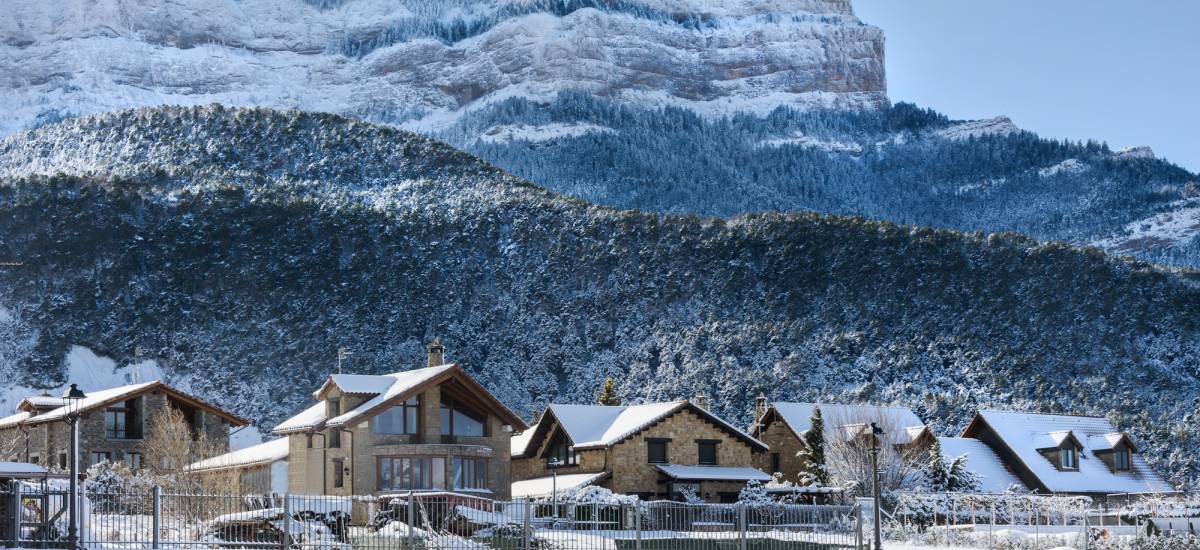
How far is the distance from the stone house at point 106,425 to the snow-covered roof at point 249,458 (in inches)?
81.5

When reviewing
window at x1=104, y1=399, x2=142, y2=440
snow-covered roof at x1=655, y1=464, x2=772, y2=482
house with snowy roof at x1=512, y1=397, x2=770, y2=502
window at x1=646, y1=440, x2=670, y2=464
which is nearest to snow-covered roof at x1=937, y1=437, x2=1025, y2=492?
snow-covered roof at x1=655, y1=464, x2=772, y2=482

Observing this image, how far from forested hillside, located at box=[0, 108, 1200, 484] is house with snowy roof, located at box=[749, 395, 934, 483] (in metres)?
21.5

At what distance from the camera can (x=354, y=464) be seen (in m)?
51.8

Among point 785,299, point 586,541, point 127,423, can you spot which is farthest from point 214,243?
point 586,541

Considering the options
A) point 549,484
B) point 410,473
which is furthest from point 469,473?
point 549,484

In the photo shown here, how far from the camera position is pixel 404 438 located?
53.0m

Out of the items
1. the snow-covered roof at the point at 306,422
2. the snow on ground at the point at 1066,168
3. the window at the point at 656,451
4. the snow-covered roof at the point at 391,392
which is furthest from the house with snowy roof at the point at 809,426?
the snow on ground at the point at 1066,168

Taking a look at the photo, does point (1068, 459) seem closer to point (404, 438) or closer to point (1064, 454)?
point (1064, 454)

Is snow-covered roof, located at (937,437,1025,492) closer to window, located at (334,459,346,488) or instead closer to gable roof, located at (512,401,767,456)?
gable roof, located at (512,401,767,456)

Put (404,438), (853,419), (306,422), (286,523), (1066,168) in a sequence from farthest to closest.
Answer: (1066,168), (853,419), (306,422), (404,438), (286,523)

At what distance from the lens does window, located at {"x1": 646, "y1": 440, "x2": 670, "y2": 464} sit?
2338 inches

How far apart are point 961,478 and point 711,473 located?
1059 cm

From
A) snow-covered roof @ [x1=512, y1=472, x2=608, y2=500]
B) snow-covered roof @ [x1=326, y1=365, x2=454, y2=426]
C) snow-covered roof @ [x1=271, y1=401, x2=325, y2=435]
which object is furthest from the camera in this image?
snow-covered roof @ [x1=512, y1=472, x2=608, y2=500]

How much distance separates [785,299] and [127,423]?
194 feet
